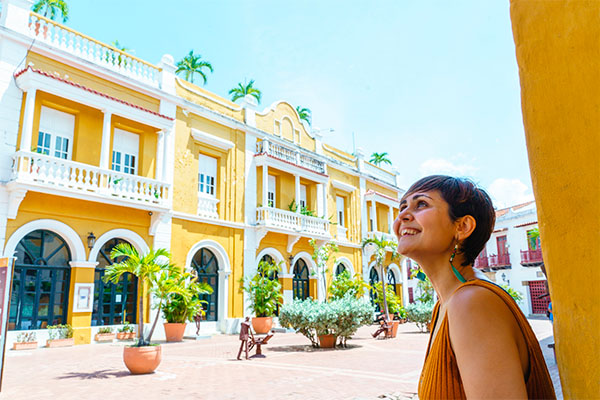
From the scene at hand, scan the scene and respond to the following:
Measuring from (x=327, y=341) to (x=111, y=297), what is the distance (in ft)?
23.5

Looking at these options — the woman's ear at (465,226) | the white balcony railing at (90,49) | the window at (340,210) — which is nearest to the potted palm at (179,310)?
the white balcony railing at (90,49)

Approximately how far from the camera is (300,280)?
72.4 ft

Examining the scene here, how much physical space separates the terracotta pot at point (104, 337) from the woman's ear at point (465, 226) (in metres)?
14.1

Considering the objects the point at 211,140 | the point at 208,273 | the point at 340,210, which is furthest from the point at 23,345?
the point at 340,210

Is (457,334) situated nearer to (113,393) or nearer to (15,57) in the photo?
(113,393)

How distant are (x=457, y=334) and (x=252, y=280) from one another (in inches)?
687

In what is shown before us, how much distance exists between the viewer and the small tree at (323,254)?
21281 mm

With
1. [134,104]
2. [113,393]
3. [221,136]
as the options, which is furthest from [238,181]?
[113,393]

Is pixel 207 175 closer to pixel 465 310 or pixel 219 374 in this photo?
pixel 219 374

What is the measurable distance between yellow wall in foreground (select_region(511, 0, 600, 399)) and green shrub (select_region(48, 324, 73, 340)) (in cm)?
1401

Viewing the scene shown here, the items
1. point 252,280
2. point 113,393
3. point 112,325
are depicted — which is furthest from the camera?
point 252,280

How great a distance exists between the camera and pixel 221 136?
1878cm

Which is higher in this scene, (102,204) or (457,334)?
(102,204)

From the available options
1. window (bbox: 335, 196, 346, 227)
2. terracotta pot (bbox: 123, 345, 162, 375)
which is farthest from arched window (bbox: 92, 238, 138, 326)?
window (bbox: 335, 196, 346, 227)
